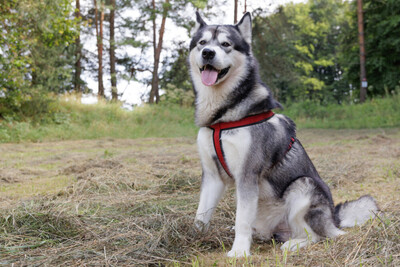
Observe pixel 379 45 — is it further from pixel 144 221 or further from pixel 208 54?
pixel 144 221

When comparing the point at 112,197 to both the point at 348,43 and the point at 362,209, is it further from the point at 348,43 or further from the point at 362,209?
the point at 348,43

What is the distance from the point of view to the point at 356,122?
1412 cm

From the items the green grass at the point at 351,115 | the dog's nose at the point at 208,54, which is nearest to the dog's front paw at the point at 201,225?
the dog's nose at the point at 208,54

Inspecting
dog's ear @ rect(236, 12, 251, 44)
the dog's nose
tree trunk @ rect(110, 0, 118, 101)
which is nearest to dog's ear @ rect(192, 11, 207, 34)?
dog's ear @ rect(236, 12, 251, 44)

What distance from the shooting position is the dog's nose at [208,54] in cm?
Answer: 279

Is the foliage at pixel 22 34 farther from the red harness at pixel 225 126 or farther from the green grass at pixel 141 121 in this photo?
the red harness at pixel 225 126

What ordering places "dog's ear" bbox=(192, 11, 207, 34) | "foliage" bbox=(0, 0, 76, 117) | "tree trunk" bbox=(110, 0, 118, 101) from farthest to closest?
1. "tree trunk" bbox=(110, 0, 118, 101)
2. "foliage" bbox=(0, 0, 76, 117)
3. "dog's ear" bbox=(192, 11, 207, 34)

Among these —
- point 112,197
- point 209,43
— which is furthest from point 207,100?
point 112,197

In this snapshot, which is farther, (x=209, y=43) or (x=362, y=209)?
(x=362, y=209)

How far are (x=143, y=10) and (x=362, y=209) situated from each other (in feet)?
72.0

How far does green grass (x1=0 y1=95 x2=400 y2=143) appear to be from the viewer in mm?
12773

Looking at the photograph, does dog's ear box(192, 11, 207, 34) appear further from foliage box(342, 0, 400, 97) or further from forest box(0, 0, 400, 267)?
foliage box(342, 0, 400, 97)

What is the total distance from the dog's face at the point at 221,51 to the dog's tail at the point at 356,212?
157cm

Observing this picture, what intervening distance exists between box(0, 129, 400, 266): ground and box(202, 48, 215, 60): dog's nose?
1.37 metres
